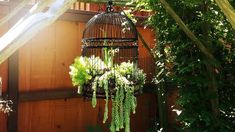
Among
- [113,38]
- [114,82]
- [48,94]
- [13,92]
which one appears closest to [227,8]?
[114,82]

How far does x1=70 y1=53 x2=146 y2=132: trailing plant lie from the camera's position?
371 centimetres

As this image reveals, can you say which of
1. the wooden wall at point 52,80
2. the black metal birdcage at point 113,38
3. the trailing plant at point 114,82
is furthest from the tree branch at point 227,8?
the wooden wall at point 52,80

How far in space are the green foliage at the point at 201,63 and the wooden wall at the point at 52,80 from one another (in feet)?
5.10

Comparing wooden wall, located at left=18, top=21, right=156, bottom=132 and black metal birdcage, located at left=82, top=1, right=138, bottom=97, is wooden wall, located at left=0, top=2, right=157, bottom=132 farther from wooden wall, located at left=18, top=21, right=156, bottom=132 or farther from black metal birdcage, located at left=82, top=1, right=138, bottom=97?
black metal birdcage, located at left=82, top=1, right=138, bottom=97

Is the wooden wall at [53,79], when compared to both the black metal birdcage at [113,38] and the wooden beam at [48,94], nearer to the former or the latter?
the wooden beam at [48,94]

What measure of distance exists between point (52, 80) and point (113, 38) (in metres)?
1.46

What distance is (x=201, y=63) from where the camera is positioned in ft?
13.1

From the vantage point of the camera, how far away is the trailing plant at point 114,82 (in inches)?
146

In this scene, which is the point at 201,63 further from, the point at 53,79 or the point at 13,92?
the point at 13,92

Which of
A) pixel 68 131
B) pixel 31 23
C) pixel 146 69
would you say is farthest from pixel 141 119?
pixel 31 23

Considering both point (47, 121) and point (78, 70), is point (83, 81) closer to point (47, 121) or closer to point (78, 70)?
point (78, 70)

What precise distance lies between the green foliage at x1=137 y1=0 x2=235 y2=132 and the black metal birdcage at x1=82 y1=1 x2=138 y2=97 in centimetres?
42

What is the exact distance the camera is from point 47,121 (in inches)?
208

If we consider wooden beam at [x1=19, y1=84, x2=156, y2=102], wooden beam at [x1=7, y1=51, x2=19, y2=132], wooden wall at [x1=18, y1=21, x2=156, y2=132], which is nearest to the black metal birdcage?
wooden wall at [x1=18, y1=21, x2=156, y2=132]
